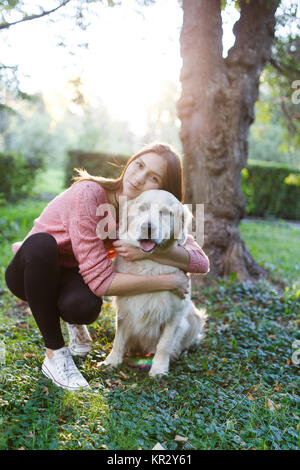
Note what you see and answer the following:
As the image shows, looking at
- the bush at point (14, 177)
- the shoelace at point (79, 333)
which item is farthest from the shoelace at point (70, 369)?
the bush at point (14, 177)

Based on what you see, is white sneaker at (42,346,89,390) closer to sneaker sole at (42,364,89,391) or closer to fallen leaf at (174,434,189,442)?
sneaker sole at (42,364,89,391)

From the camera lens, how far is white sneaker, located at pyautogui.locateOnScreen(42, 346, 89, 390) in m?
2.45

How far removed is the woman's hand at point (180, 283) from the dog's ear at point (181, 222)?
0.78 ft

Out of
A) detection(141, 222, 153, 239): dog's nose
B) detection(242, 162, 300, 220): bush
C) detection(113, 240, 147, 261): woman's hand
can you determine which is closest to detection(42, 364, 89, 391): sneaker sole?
detection(113, 240, 147, 261): woman's hand

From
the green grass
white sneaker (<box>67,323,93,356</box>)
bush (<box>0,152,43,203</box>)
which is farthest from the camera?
bush (<box>0,152,43,203</box>)

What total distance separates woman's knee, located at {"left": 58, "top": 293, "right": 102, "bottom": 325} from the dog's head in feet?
1.60

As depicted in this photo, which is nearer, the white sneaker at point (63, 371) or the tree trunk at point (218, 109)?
the white sneaker at point (63, 371)

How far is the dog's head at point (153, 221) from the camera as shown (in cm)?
260

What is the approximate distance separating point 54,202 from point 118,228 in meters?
0.49

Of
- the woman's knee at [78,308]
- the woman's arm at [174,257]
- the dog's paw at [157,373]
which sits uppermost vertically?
the woman's arm at [174,257]

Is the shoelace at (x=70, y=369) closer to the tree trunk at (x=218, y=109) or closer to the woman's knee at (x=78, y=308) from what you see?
the woman's knee at (x=78, y=308)

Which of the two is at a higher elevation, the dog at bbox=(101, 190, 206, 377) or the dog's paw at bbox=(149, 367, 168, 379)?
the dog at bbox=(101, 190, 206, 377)

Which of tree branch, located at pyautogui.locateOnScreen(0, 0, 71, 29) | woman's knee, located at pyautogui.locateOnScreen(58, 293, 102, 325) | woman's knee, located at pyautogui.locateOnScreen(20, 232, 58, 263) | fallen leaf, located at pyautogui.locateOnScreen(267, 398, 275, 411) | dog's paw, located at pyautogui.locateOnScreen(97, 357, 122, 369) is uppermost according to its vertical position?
tree branch, located at pyautogui.locateOnScreen(0, 0, 71, 29)

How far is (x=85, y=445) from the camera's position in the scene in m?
1.86
